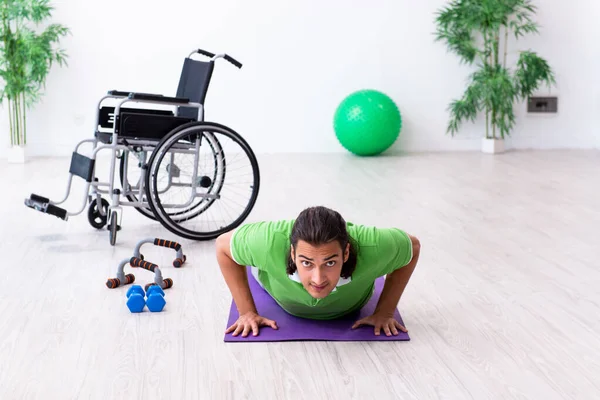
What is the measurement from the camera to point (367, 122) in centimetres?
620

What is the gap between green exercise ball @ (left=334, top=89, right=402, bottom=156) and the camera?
6215mm

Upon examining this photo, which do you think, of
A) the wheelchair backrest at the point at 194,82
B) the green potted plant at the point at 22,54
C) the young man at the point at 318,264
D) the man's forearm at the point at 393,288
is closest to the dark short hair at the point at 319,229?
the young man at the point at 318,264

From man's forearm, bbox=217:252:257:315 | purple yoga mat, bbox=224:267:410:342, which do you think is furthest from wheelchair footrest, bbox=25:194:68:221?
man's forearm, bbox=217:252:257:315

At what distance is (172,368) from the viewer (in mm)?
2260

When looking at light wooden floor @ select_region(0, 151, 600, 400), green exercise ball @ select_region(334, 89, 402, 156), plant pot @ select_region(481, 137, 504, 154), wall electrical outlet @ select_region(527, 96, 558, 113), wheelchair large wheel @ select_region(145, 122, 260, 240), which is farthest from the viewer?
wall electrical outlet @ select_region(527, 96, 558, 113)

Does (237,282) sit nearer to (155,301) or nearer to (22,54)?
(155,301)

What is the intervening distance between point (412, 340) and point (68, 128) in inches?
180

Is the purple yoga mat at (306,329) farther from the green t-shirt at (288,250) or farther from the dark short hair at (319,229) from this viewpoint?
the dark short hair at (319,229)

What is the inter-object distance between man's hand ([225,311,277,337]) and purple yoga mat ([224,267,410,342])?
2 cm

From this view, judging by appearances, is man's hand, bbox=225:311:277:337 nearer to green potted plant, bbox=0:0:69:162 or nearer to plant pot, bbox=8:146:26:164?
green potted plant, bbox=0:0:69:162

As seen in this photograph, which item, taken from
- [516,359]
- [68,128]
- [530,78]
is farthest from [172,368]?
[530,78]

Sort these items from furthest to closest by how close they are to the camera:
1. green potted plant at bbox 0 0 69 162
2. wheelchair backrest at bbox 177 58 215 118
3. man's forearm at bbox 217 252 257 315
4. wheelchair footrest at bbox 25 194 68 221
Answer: green potted plant at bbox 0 0 69 162, wheelchair backrest at bbox 177 58 215 118, wheelchair footrest at bbox 25 194 68 221, man's forearm at bbox 217 252 257 315

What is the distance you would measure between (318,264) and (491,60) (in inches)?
189

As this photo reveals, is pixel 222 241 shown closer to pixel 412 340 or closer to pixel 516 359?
pixel 412 340
